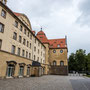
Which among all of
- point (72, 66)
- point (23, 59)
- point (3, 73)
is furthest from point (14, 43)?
point (72, 66)

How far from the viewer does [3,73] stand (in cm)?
1677

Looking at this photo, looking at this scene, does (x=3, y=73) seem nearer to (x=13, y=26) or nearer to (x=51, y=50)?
(x=13, y=26)

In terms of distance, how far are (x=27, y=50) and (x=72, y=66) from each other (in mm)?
47336

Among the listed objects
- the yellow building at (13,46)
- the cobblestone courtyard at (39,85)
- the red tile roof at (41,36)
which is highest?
the red tile roof at (41,36)

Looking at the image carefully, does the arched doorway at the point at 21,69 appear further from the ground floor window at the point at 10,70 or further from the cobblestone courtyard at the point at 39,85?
the cobblestone courtyard at the point at 39,85

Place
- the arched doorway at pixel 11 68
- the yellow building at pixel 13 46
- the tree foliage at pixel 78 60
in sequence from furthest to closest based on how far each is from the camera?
the tree foliage at pixel 78 60 → the arched doorway at pixel 11 68 → the yellow building at pixel 13 46

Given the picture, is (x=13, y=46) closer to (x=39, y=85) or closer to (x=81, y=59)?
(x=39, y=85)

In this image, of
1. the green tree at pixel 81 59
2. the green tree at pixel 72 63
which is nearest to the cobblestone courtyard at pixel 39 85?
the green tree at pixel 81 59

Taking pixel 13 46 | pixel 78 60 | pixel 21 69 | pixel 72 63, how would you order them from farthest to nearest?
pixel 72 63
pixel 78 60
pixel 21 69
pixel 13 46

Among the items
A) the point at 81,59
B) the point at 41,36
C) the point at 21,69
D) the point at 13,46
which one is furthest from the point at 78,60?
the point at 13,46

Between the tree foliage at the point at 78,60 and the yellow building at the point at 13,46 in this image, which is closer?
the yellow building at the point at 13,46

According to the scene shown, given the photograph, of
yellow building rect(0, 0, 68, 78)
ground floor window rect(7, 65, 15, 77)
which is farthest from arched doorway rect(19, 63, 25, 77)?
ground floor window rect(7, 65, 15, 77)

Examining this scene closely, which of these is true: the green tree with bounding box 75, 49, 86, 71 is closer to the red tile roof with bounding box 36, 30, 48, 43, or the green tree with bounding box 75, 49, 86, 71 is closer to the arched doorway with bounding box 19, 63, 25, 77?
the red tile roof with bounding box 36, 30, 48, 43

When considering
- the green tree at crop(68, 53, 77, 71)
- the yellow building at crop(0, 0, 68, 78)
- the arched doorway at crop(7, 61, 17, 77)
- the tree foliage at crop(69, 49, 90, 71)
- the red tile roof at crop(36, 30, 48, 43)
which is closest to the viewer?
the yellow building at crop(0, 0, 68, 78)
